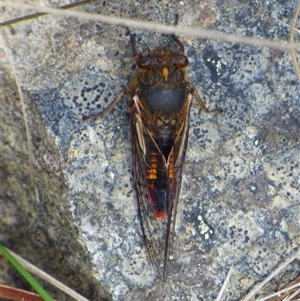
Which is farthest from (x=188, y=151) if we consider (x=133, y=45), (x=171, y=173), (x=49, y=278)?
(x=49, y=278)

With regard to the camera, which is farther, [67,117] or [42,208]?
[42,208]

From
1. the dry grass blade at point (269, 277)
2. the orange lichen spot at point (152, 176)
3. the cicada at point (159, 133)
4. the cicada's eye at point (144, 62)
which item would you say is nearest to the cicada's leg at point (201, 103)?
the cicada at point (159, 133)

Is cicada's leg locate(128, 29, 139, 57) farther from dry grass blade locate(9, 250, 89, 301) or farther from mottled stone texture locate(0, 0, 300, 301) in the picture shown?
dry grass blade locate(9, 250, 89, 301)

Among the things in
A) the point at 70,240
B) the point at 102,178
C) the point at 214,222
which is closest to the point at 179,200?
the point at 214,222

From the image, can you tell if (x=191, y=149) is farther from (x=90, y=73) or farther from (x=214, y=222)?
(x=90, y=73)

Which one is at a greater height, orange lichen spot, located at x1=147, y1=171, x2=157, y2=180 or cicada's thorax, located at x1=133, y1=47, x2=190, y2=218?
cicada's thorax, located at x1=133, y1=47, x2=190, y2=218

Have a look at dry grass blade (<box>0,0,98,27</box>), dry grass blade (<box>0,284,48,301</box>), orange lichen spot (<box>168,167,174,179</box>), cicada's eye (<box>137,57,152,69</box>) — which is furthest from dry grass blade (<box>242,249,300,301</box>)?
dry grass blade (<box>0,0,98,27</box>)

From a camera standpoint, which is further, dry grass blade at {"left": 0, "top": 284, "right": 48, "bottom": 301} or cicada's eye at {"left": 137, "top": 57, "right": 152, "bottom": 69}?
dry grass blade at {"left": 0, "top": 284, "right": 48, "bottom": 301}
